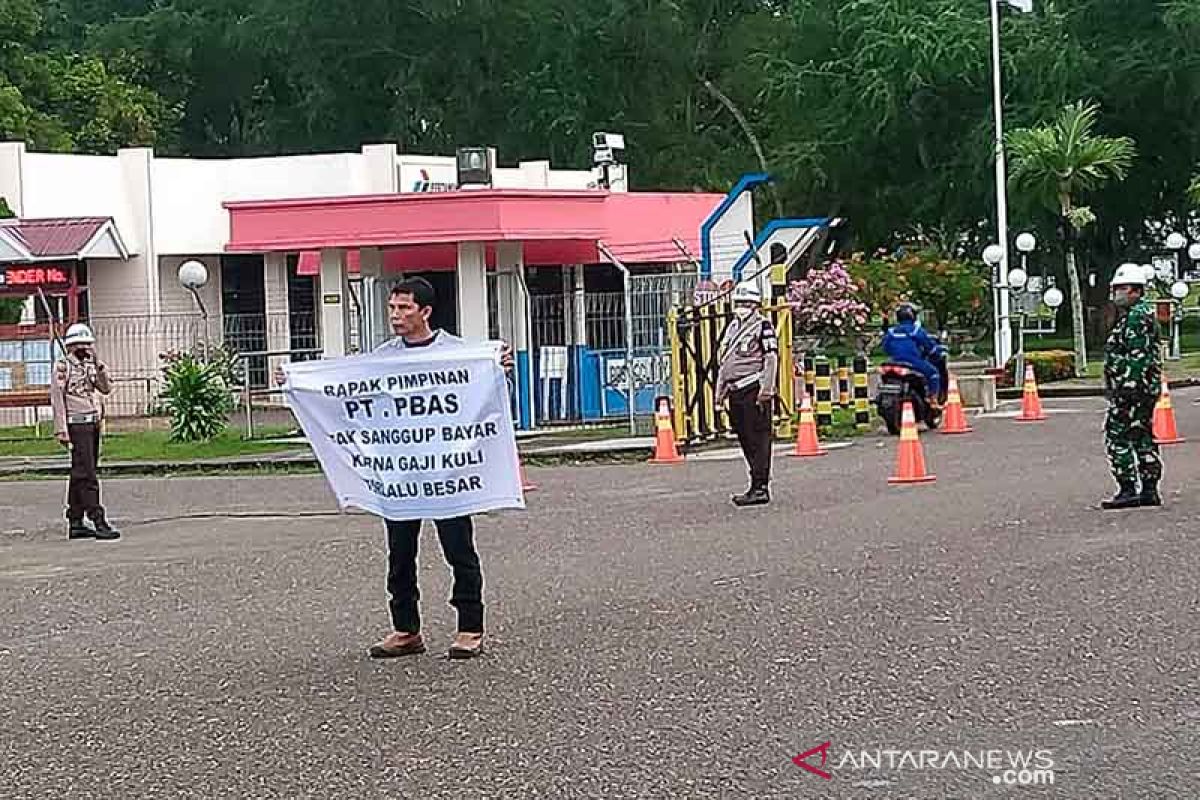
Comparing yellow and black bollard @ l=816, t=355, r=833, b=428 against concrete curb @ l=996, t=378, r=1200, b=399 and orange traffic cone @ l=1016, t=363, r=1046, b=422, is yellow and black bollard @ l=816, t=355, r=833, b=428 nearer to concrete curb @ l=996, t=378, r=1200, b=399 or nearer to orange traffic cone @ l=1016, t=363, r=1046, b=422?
orange traffic cone @ l=1016, t=363, r=1046, b=422

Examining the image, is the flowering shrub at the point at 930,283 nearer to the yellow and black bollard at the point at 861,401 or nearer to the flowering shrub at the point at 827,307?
the flowering shrub at the point at 827,307

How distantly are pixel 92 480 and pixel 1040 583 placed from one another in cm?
Result: 839

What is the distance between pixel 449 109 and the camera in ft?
193

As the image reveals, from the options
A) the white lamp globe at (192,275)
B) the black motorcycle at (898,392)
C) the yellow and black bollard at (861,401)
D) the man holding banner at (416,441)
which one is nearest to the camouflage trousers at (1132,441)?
the man holding banner at (416,441)

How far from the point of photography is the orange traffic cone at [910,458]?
17.7 metres

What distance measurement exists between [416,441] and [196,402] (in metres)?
18.7

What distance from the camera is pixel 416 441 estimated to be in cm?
974

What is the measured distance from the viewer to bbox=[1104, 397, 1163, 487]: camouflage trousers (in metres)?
14.1

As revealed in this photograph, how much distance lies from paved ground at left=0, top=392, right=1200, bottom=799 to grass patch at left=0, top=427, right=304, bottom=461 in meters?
9.87

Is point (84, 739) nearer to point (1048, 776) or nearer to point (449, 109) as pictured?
point (1048, 776)

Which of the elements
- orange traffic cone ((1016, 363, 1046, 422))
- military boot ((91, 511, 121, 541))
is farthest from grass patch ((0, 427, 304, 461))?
orange traffic cone ((1016, 363, 1046, 422))

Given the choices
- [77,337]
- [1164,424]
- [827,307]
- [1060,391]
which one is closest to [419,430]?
[77,337]

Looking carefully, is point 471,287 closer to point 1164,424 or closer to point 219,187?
point 1164,424

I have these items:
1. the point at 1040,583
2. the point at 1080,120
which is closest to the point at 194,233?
the point at 1080,120
